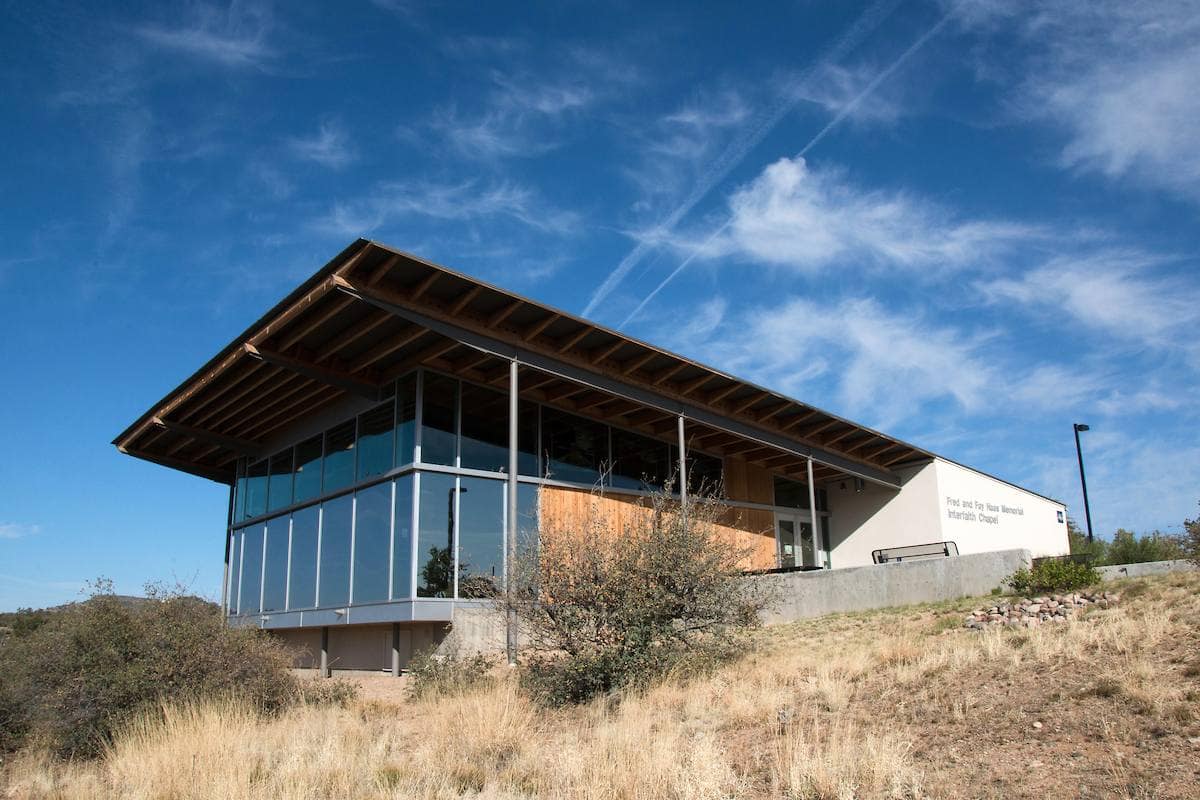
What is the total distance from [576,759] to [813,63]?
12890mm

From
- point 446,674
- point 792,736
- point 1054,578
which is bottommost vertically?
point 792,736

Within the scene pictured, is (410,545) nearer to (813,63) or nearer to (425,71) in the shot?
(425,71)

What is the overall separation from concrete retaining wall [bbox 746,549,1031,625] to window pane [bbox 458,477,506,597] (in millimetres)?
5391

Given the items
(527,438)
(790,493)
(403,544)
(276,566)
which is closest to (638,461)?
(527,438)

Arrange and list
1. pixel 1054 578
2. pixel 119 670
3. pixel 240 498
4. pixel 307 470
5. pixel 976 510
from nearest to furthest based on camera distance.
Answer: pixel 119 670 < pixel 1054 578 < pixel 307 470 < pixel 240 498 < pixel 976 510

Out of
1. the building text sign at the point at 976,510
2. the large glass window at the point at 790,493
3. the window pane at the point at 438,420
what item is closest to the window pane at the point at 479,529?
the window pane at the point at 438,420

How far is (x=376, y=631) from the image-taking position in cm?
1859

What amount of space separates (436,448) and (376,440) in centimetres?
187

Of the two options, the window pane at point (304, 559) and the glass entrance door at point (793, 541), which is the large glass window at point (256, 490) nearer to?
the window pane at point (304, 559)

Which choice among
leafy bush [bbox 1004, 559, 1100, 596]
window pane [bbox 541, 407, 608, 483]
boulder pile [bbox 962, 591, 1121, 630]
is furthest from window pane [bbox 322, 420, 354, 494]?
leafy bush [bbox 1004, 559, 1100, 596]

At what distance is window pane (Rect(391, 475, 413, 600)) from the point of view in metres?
16.7

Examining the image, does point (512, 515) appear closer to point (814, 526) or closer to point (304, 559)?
point (304, 559)

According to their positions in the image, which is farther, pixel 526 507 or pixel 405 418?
pixel 526 507

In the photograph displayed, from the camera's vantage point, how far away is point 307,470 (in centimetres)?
2133
